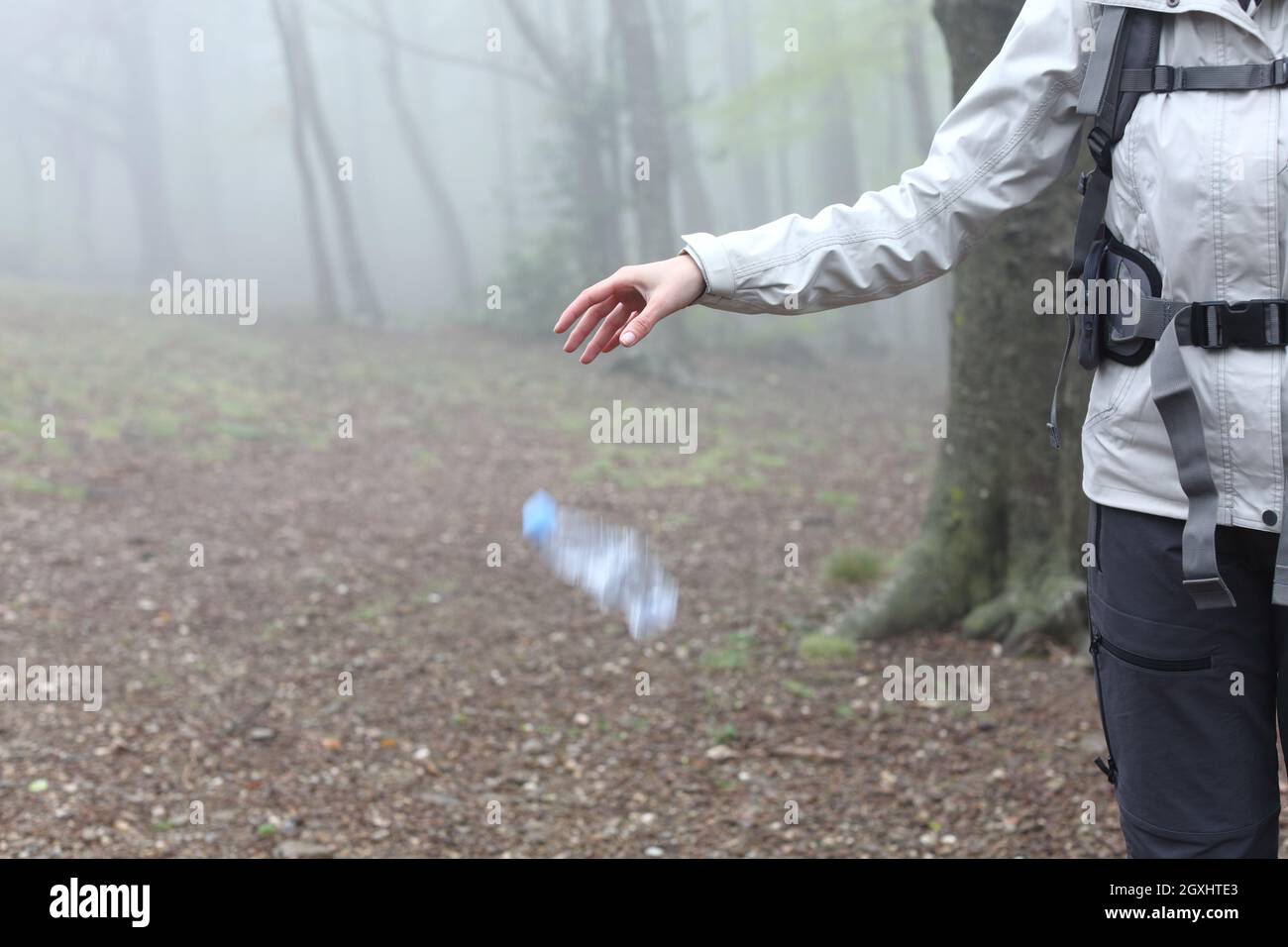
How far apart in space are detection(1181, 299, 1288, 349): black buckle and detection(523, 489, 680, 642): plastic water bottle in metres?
4.49

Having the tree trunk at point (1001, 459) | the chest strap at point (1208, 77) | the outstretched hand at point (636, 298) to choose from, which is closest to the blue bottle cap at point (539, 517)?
the tree trunk at point (1001, 459)

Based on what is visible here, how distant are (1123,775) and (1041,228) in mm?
3675

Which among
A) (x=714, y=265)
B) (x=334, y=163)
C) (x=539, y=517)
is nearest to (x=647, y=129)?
(x=334, y=163)

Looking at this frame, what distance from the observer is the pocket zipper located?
1.81m

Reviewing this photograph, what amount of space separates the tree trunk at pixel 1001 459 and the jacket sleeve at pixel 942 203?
3302 mm

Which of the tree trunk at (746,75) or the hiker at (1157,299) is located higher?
the tree trunk at (746,75)

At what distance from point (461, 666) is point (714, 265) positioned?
13.2 feet

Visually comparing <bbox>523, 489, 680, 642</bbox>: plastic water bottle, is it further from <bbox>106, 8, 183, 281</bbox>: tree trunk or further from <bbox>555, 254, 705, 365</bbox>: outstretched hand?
<bbox>106, 8, 183, 281</bbox>: tree trunk

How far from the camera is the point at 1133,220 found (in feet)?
6.08

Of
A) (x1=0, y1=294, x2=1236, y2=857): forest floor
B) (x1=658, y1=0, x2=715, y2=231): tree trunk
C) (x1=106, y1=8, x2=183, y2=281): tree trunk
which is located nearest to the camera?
(x1=0, y1=294, x2=1236, y2=857): forest floor

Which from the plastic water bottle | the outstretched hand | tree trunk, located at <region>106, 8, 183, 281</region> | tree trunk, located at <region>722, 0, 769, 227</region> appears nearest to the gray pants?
the outstretched hand

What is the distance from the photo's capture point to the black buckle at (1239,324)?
1682 millimetres

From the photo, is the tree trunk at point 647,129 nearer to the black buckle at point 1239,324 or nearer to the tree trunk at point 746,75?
the tree trunk at point 746,75
